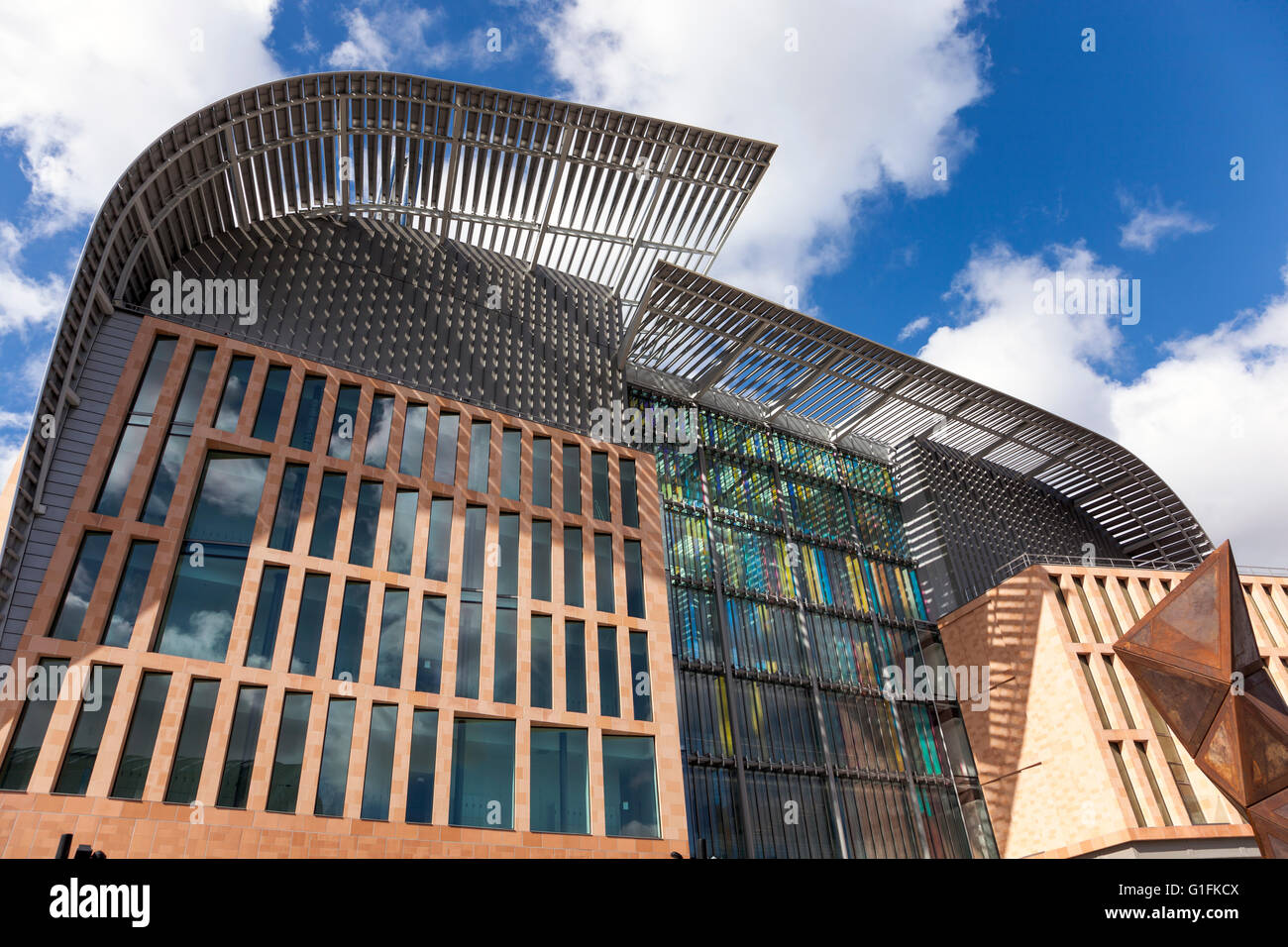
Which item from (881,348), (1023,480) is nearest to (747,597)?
(881,348)

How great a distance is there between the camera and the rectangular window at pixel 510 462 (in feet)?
90.0

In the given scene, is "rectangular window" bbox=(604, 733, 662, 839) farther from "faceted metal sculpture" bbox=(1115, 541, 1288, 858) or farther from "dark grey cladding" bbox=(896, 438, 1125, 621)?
"dark grey cladding" bbox=(896, 438, 1125, 621)

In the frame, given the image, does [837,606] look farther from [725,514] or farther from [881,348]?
[881,348]

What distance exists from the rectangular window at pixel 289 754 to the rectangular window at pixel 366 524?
412 centimetres

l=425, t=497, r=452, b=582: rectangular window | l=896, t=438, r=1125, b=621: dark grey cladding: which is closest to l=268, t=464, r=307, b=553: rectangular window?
l=425, t=497, r=452, b=582: rectangular window

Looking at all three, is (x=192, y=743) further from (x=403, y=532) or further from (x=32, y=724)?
(x=403, y=532)

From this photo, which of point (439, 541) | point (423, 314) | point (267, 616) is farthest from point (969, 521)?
point (267, 616)

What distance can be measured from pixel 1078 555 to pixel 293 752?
4048 centimetres

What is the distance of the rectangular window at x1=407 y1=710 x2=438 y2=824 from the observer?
20.7 metres

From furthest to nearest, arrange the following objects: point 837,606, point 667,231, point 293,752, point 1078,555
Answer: point 1078,555 → point 837,606 → point 667,231 → point 293,752

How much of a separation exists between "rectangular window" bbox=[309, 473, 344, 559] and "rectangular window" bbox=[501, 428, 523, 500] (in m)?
5.06

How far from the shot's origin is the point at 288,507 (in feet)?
76.8
